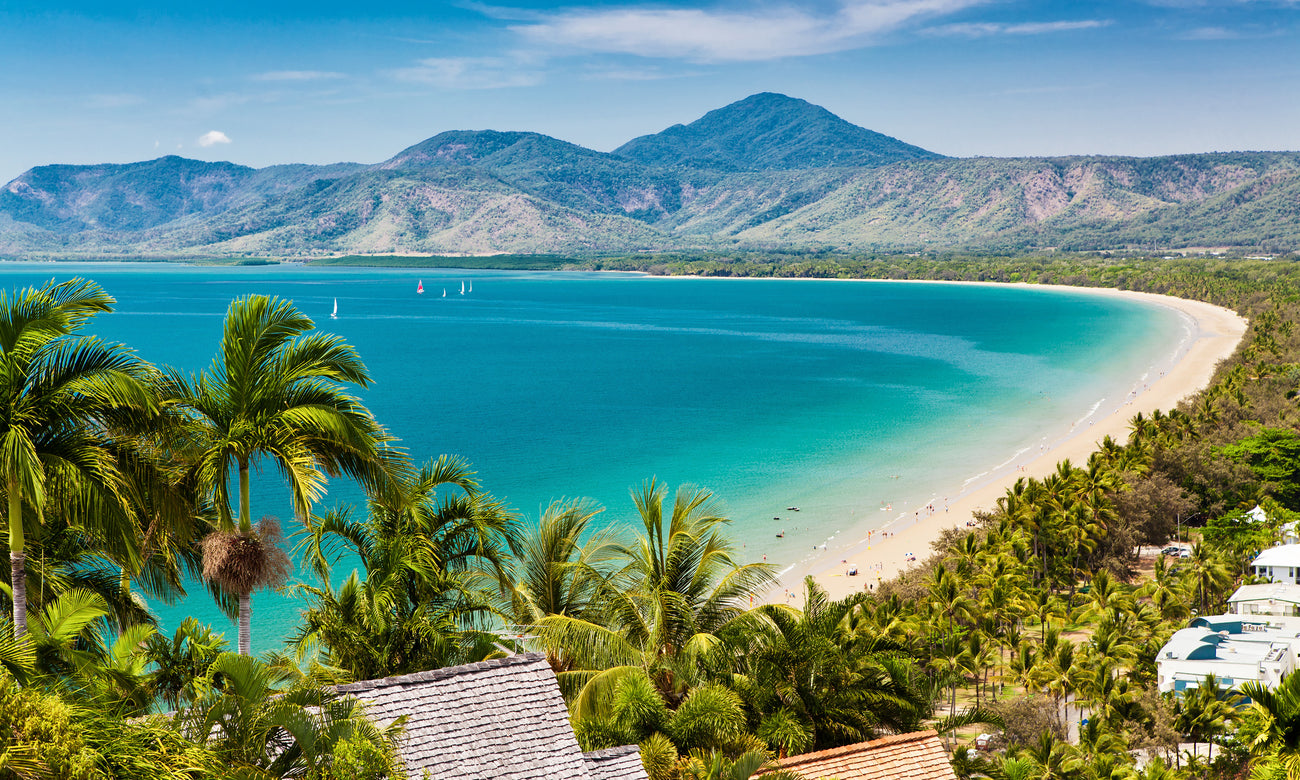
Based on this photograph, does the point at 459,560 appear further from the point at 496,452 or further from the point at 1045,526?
the point at 496,452

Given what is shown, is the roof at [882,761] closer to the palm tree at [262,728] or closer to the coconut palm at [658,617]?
the coconut palm at [658,617]

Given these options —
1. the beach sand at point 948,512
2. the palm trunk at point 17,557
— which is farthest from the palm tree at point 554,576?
the beach sand at point 948,512

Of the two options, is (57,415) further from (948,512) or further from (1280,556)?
(948,512)

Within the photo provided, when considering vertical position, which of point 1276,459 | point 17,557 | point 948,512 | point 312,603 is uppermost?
point 17,557

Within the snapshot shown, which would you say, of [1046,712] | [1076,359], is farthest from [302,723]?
[1076,359]

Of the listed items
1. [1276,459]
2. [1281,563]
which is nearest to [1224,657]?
[1281,563]

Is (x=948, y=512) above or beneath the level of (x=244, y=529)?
beneath

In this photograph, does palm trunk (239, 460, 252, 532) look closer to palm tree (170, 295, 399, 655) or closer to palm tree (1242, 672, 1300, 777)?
palm tree (170, 295, 399, 655)

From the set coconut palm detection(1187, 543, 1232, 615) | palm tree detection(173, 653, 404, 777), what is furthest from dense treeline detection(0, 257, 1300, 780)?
coconut palm detection(1187, 543, 1232, 615)

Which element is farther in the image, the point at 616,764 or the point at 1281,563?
the point at 1281,563
